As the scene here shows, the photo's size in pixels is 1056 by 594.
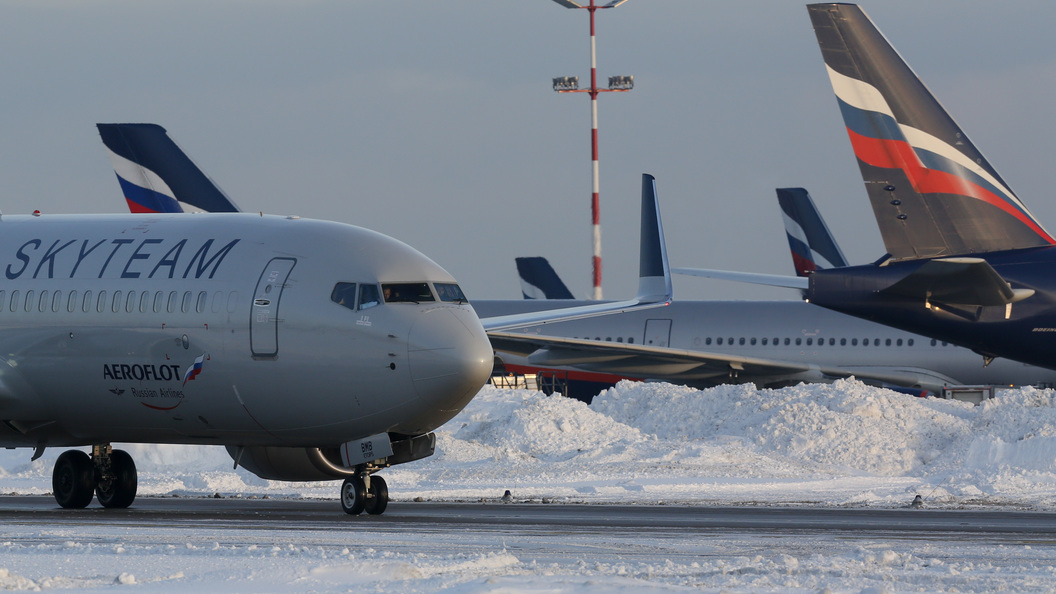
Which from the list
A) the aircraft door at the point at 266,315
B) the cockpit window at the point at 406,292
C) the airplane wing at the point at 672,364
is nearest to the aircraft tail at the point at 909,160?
the cockpit window at the point at 406,292

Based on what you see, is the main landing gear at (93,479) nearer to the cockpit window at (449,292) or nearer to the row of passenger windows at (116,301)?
the row of passenger windows at (116,301)

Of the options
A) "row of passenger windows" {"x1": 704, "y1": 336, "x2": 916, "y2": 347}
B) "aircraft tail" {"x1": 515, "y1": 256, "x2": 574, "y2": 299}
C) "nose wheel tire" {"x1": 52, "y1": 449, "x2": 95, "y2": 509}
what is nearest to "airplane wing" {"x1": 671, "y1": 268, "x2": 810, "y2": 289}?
"row of passenger windows" {"x1": 704, "y1": 336, "x2": 916, "y2": 347}

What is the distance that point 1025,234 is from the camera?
20312mm

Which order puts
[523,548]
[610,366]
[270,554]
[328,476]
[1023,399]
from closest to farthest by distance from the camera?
[270,554] → [523,548] → [328,476] → [1023,399] → [610,366]

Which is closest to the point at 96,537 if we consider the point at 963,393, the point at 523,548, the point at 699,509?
the point at 523,548

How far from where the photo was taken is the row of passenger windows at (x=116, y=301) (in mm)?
18953

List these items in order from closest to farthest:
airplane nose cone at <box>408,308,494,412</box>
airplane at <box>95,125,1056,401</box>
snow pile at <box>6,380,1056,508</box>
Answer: airplane nose cone at <box>408,308,494,412</box>, snow pile at <box>6,380,1056,508</box>, airplane at <box>95,125,1056,401</box>

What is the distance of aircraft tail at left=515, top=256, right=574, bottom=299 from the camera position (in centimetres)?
6812

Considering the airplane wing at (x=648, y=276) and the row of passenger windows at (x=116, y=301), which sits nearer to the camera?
the row of passenger windows at (x=116, y=301)

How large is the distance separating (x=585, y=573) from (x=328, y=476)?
8.80m

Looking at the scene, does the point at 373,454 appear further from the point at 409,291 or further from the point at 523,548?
the point at 523,548

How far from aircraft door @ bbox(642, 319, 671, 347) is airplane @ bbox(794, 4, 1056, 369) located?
24.1 m

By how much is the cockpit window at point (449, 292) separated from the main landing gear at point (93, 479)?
5.66 metres

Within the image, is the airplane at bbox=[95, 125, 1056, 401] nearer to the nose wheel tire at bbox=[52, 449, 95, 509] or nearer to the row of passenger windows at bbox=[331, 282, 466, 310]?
the nose wheel tire at bbox=[52, 449, 95, 509]
